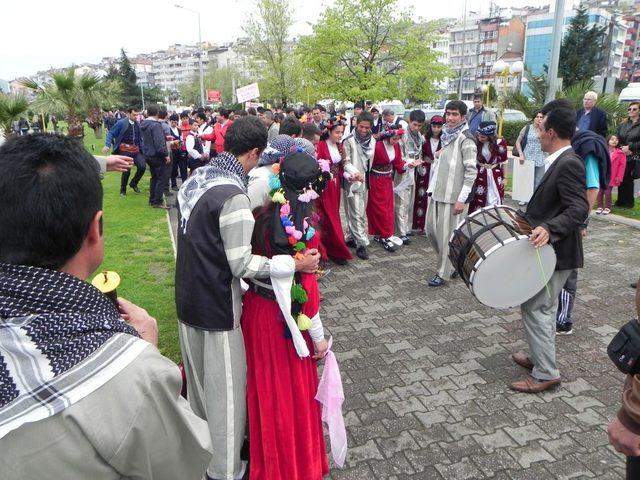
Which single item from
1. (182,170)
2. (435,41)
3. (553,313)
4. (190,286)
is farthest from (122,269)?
(435,41)

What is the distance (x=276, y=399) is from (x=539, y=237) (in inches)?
82.9

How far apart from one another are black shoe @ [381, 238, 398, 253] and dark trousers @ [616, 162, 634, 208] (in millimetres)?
5147

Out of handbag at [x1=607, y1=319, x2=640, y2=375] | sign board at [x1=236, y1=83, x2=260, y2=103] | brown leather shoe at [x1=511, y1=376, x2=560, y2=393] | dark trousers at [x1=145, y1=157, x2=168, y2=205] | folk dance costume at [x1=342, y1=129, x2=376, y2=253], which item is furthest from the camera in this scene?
sign board at [x1=236, y1=83, x2=260, y2=103]

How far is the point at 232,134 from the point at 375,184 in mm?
4782

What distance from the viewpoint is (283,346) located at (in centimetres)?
255

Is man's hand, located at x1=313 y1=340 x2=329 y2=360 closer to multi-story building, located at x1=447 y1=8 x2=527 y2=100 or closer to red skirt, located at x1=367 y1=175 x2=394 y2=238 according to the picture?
red skirt, located at x1=367 y1=175 x2=394 y2=238

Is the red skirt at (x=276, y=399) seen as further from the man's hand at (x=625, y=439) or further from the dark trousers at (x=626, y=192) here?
the dark trousers at (x=626, y=192)

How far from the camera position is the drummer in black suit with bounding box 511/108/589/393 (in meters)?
3.38

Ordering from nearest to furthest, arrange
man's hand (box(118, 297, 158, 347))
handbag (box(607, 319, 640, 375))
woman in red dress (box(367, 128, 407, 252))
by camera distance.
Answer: man's hand (box(118, 297, 158, 347))
handbag (box(607, 319, 640, 375))
woman in red dress (box(367, 128, 407, 252))

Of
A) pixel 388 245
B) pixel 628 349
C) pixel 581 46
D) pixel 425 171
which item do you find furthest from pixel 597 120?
pixel 581 46

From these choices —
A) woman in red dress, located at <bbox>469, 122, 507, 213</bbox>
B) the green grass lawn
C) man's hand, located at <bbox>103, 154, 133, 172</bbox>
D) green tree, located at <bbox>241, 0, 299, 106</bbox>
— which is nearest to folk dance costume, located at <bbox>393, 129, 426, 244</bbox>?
woman in red dress, located at <bbox>469, 122, 507, 213</bbox>

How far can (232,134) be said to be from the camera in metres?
2.66

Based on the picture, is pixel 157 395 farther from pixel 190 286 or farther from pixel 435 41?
pixel 435 41

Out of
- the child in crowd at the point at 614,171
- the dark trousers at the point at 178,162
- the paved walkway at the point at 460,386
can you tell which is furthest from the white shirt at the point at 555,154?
the dark trousers at the point at 178,162
